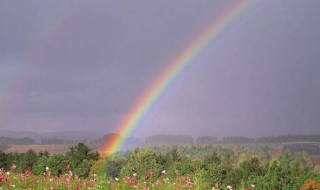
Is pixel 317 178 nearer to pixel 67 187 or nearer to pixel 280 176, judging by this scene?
pixel 280 176

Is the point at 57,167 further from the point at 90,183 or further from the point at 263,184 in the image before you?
the point at 90,183

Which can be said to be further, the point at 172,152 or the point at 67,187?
the point at 172,152

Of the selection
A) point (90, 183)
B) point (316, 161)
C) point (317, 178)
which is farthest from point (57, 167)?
point (316, 161)

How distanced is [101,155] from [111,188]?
3507cm

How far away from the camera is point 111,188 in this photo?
16312 millimetres

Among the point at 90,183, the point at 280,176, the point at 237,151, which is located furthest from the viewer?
the point at 237,151

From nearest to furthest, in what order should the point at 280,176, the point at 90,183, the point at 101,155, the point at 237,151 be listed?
the point at 90,183 → the point at 280,176 → the point at 101,155 → the point at 237,151

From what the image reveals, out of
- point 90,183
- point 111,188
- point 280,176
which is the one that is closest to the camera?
point 111,188

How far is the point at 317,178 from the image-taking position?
38594mm

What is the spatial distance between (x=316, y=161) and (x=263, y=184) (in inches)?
6638

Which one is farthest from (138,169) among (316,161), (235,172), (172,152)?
(316,161)

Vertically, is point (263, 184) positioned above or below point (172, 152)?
below

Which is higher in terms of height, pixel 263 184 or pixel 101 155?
pixel 101 155

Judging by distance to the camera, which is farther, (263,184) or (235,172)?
(235,172)
